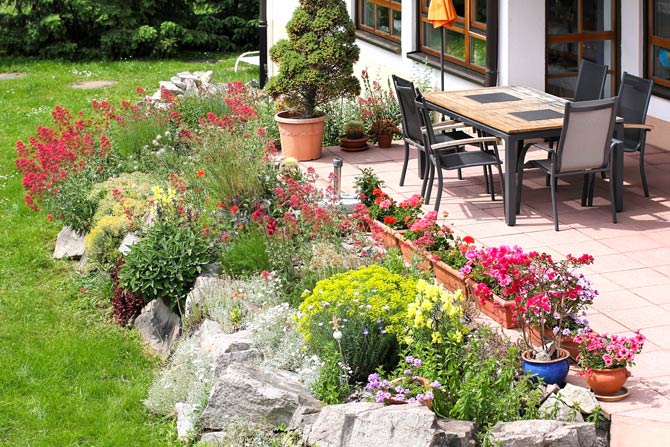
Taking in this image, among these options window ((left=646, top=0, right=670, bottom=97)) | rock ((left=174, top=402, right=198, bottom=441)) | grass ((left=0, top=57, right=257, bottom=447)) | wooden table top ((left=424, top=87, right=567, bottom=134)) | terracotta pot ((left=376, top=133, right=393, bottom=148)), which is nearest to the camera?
rock ((left=174, top=402, right=198, bottom=441))

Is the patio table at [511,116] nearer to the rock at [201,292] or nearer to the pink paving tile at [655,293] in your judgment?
the pink paving tile at [655,293]

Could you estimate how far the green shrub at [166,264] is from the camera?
314 inches

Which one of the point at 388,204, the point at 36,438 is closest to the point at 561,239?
the point at 388,204

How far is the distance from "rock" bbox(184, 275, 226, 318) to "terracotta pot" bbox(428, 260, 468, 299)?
1.43 meters

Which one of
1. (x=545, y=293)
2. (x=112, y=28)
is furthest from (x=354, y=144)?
(x=112, y=28)

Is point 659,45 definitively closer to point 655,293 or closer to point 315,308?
point 655,293

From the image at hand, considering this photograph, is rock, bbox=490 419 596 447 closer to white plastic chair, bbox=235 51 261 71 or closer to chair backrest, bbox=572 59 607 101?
chair backrest, bbox=572 59 607 101

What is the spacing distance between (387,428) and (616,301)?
95.6 inches

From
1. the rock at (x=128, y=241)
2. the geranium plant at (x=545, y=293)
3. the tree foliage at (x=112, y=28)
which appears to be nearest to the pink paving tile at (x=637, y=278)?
the geranium plant at (x=545, y=293)

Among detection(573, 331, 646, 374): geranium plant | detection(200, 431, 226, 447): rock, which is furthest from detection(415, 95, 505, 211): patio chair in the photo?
detection(200, 431, 226, 447): rock

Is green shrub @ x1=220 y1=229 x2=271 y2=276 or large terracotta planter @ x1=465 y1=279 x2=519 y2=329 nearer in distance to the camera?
large terracotta planter @ x1=465 y1=279 x2=519 y2=329

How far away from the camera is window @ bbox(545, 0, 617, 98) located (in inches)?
473

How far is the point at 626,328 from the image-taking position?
22.2 ft

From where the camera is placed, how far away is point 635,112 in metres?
9.83
